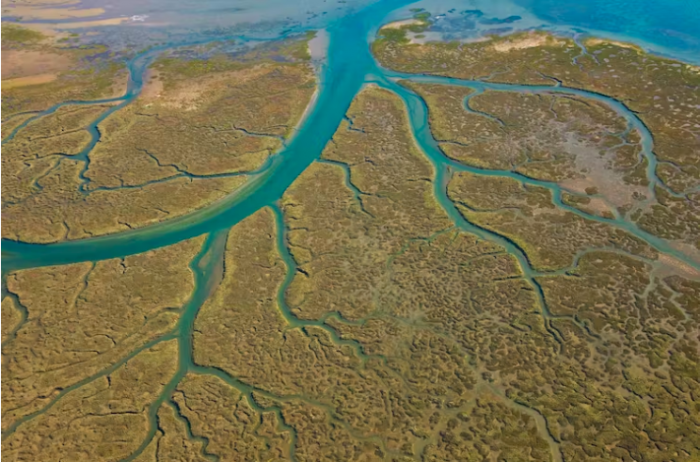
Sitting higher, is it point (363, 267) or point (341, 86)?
point (341, 86)

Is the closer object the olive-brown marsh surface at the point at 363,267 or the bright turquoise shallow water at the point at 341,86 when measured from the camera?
the olive-brown marsh surface at the point at 363,267

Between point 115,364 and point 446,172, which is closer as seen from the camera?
point 115,364

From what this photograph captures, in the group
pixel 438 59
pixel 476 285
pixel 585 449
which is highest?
pixel 438 59

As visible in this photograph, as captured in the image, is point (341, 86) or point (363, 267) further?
point (341, 86)

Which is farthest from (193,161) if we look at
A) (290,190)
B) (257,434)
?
(257,434)

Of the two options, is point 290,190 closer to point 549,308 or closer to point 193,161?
point 193,161

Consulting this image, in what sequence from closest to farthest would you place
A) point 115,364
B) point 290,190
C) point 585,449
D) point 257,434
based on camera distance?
1. point 585,449
2. point 257,434
3. point 115,364
4. point 290,190

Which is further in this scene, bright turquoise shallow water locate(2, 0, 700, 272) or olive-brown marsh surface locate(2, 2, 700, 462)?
bright turquoise shallow water locate(2, 0, 700, 272)

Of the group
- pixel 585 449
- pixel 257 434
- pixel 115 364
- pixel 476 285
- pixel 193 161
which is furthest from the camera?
pixel 193 161
